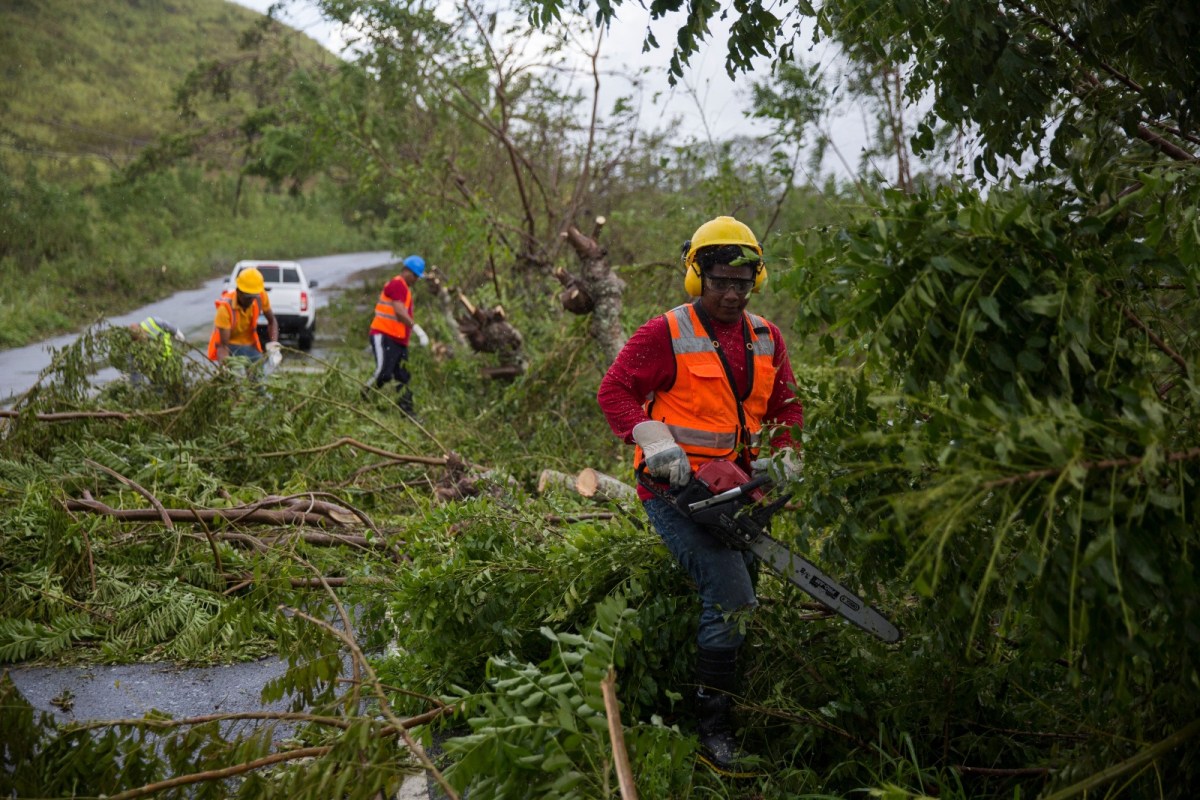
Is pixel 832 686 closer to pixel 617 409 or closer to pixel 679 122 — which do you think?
pixel 617 409

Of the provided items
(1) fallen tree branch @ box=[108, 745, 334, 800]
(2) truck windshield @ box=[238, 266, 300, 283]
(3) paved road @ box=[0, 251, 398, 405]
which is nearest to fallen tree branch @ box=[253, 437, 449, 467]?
(3) paved road @ box=[0, 251, 398, 405]

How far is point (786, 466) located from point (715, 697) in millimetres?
957

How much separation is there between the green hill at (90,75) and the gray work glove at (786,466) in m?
33.1

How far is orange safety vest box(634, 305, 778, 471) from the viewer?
13.7 feet

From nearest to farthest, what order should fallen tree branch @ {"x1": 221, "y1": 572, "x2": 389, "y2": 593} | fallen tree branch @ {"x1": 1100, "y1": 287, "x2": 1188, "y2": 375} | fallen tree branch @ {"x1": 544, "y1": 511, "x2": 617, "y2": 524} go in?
fallen tree branch @ {"x1": 1100, "y1": 287, "x2": 1188, "y2": 375} < fallen tree branch @ {"x1": 221, "y1": 572, "x2": 389, "y2": 593} < fallen tree branch @ {"x1": 544, "y1": 511, "x2": 617, "y2": 524}

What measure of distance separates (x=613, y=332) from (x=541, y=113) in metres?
6.59

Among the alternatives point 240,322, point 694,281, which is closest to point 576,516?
point 694,281

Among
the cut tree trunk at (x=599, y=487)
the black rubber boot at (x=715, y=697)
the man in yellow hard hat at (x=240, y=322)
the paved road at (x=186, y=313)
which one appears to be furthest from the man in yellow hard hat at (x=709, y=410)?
the man in yellow hard hat at (x=240, y=322)

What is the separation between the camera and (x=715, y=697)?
3.95 metres

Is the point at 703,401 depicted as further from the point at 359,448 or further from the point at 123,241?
the point at 123,241

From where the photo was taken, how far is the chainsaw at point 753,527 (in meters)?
3.85

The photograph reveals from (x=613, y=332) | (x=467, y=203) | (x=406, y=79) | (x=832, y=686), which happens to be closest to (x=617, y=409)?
(x=832, y=686)

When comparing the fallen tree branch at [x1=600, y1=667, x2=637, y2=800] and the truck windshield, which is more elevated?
the truck windshield

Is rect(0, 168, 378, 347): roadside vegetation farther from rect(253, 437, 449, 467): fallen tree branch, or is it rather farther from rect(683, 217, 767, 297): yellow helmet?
rect(683, 217, 767, 297): yellow helmet
